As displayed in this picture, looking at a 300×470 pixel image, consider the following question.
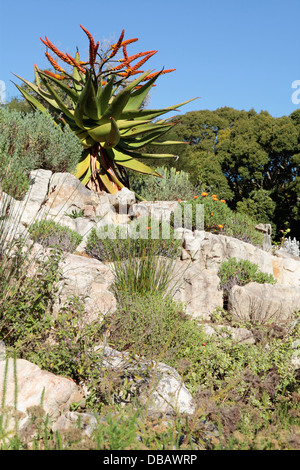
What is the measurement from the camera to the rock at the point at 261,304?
5539 mm

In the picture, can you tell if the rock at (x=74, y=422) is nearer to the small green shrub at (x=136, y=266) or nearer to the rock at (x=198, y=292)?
the small green shrub at (x=136, y=266)

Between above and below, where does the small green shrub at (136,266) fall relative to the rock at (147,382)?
above

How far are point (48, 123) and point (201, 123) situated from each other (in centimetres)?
2689

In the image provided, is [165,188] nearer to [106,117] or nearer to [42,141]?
[106,117]

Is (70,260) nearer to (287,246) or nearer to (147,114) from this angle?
(147,114)

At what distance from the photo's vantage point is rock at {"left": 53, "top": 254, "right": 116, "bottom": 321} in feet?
12.8

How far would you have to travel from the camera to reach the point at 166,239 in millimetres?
6352

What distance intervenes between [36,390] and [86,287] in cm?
137

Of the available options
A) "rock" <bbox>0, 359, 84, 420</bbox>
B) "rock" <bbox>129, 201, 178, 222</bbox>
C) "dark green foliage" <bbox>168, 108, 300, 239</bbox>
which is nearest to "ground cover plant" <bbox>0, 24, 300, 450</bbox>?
"rock" <bbox>0, 359, 84, 420</bbox>

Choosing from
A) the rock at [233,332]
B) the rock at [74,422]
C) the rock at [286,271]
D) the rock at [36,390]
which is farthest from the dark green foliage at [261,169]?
the rock at [74,422]

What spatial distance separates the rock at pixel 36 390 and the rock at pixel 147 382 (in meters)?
0.38

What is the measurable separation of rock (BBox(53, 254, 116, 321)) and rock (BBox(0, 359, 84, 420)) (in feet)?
2.79

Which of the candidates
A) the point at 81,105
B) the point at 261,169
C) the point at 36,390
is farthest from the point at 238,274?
the point at 261,169

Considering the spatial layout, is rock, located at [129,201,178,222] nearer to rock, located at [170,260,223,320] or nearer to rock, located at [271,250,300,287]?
rock, located at [170,260,223,320]
